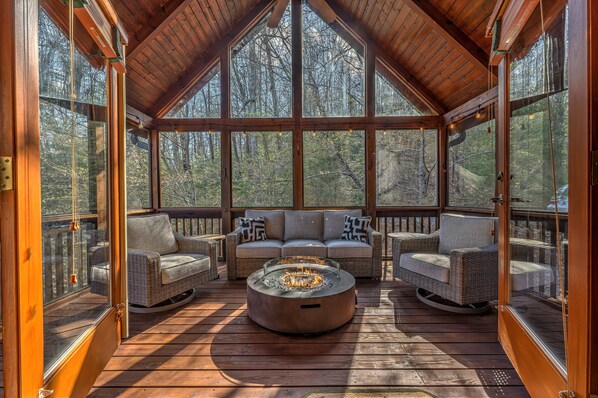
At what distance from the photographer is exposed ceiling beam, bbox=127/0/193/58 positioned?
362cm

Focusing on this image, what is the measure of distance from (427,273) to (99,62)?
3.40 metres

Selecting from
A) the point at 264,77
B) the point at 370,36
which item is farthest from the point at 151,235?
the point at 370,36

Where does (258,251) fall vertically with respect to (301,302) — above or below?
above

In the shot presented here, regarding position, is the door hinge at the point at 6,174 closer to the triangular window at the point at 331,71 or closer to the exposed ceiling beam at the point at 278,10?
the exposed ceiling beam at the point at 278,10

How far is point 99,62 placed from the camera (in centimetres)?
192

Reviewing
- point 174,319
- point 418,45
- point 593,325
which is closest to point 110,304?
point 174,319

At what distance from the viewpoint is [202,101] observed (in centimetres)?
480

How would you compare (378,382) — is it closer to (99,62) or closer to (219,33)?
(99,62)

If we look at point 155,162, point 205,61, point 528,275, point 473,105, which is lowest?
point 528,275

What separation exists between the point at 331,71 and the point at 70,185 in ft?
14.1

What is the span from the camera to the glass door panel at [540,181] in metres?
1.34

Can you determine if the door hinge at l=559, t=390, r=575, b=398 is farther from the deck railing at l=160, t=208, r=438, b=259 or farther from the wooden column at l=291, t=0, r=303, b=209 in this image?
the wooden column at l=291, t=0, r=303, b=209

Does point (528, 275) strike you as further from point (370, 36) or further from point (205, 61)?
point (205, 61)

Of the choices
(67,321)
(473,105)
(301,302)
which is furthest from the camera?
(473,105)
